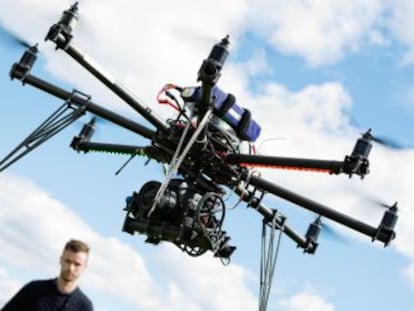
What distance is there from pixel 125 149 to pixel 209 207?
3541 millimetres

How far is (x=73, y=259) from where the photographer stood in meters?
5.02

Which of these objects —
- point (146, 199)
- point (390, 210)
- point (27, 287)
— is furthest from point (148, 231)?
point (27, 287)

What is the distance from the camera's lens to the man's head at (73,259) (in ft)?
16.4

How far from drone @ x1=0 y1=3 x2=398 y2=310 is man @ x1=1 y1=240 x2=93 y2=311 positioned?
32.8 ft

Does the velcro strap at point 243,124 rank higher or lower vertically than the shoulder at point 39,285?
higher

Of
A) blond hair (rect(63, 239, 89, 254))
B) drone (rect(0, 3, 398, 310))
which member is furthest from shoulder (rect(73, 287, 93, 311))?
drone (rect(0, 3, 398, 310))

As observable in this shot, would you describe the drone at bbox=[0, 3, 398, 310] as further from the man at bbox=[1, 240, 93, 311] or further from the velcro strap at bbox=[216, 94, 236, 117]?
the man at bbox=[1, 240, 93, 311]

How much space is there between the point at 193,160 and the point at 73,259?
12.7m

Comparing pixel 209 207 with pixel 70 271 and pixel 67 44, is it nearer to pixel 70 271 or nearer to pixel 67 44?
pixel 67 44

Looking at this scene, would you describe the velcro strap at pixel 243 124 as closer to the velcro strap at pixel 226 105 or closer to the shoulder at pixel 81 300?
the velcro strap at pixel 226 105

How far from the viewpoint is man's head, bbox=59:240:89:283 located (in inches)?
197

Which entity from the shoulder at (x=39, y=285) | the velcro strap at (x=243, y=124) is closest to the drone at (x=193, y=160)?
the velcro strap at (x=243, y=124)

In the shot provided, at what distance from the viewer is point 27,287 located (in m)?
5.30

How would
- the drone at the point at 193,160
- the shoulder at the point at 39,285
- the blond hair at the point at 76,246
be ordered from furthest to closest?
1. the drone at the point at 193,160
2. the shoulder at the point at 39,285
3. the blond hair at the point at 76,246
